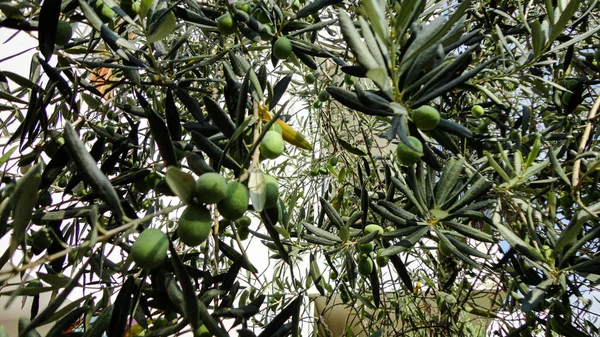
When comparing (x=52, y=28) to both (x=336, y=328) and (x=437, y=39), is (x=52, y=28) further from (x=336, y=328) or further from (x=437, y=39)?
(x=336, y=328)

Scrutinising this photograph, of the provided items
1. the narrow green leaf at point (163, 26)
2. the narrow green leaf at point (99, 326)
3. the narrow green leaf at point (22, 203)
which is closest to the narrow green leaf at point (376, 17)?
the narrow green leaf at point (163, 26)

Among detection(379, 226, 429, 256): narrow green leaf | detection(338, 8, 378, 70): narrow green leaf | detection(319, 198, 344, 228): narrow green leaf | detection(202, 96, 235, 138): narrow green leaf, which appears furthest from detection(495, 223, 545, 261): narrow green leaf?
detection(202, 96, 235, 138): narrow green leaf

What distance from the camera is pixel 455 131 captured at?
86cm

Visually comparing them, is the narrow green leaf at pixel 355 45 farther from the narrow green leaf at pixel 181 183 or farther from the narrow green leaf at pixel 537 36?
the narrow green leaf at pixel 537 36

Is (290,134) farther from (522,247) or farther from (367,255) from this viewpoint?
(522,247)

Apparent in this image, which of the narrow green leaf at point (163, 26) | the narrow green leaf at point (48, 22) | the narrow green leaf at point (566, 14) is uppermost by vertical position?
the narrow green leaf at point (48, 22)

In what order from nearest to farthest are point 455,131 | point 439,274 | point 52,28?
point 52,28, point 455,131, point 439,274

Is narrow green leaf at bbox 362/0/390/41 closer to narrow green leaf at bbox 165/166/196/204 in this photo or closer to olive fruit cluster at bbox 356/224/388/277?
narrow green leaf at bbox 165/166/196/204

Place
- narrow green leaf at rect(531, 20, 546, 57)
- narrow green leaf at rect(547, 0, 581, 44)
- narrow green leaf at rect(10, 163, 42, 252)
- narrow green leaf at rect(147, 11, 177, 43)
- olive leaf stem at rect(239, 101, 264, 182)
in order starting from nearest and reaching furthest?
narrow green leaf at rect(10, 163, 42, 252) < olive leaf stem at rect(239, 101, 264, 182) < narrow green leaf at rect(147, 11, 177, 43) < narrow green leaf at rect(547, 0, 581, 44) < narrow green leaf at rect(531, 20, 546, 57)

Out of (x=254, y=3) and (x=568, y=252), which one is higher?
(x=254, y=3)

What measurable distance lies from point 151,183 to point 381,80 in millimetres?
502

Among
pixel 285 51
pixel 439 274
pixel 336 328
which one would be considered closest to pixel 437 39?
pixel 285 51

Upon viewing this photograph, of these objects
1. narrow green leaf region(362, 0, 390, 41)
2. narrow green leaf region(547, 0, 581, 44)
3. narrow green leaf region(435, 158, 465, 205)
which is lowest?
narrow green leaf region(435, 158, 465, 205)

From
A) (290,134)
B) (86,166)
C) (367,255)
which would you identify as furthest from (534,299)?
(86,166)
